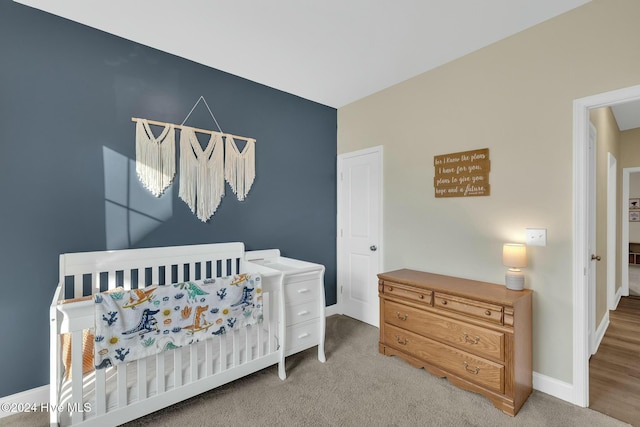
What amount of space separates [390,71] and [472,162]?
119 cm

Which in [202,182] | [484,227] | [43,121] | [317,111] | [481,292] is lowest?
[481,292]

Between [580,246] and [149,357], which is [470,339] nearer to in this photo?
[580,246]

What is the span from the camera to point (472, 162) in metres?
2.54

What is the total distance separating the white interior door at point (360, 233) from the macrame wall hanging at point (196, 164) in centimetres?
126

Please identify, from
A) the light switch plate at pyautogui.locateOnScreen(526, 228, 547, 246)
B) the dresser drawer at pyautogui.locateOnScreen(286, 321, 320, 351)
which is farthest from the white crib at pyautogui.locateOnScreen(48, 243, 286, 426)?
the light switch plate at pyautogui.locateOnScreen(526, 228, 547, 246)

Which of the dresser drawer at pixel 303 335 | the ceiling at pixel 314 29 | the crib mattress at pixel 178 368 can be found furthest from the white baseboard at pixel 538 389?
the ceiling at pixel 314 29

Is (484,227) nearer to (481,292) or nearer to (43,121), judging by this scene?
(481,292)

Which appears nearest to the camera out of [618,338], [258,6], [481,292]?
[258,6]

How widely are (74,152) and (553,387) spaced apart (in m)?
3.87

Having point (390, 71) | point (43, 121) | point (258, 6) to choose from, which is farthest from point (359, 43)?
point (43, 121)

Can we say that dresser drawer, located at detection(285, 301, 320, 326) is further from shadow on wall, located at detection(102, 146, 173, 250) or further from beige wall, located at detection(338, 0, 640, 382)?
shadow on wall, located at detection(102, 146, 173, 250)

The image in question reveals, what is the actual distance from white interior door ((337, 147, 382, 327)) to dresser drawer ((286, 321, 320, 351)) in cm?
103

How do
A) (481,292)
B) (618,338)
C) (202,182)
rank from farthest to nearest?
(618,338), (202,182), (481,292)

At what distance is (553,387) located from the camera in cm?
210
